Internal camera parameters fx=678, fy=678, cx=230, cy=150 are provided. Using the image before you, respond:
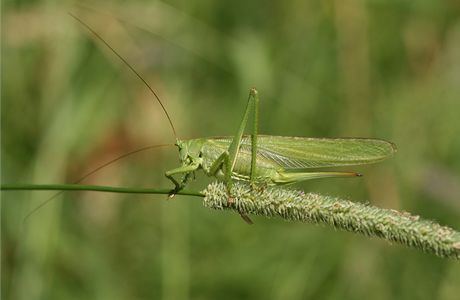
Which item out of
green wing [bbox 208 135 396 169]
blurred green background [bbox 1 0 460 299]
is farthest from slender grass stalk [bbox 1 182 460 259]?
blurred green background [bbox 1 0 460 299]

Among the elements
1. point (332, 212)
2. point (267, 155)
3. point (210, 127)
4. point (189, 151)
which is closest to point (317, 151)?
point (267, 155)

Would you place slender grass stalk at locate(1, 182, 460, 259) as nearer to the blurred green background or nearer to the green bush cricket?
the green bush cricket

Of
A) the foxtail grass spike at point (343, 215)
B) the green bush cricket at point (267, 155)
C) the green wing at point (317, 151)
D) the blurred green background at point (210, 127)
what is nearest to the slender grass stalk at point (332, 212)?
the foxtail grass spike at point (343, 215)

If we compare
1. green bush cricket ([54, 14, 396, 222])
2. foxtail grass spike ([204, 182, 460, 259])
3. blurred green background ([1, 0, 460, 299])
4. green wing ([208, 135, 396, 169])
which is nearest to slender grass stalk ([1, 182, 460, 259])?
foxtail grass spike ([204, 182, 460, 259])

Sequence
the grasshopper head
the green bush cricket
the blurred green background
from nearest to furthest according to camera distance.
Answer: the green bush cricket → the grasshopper head → the blurred green background

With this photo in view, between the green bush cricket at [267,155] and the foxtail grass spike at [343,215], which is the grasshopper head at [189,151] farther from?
the foxtail grass spike at [343,215]

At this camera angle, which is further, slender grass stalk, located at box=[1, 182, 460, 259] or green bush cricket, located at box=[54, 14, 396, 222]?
green bush cricket, located at box=[54, 14, 396, 222]

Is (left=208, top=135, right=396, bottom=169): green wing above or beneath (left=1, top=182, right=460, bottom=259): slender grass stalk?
above

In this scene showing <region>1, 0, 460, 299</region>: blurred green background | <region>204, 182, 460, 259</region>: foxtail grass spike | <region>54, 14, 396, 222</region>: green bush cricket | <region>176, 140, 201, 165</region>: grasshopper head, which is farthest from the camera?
<region>1, 0, 460, 299</region>: blurred green background
